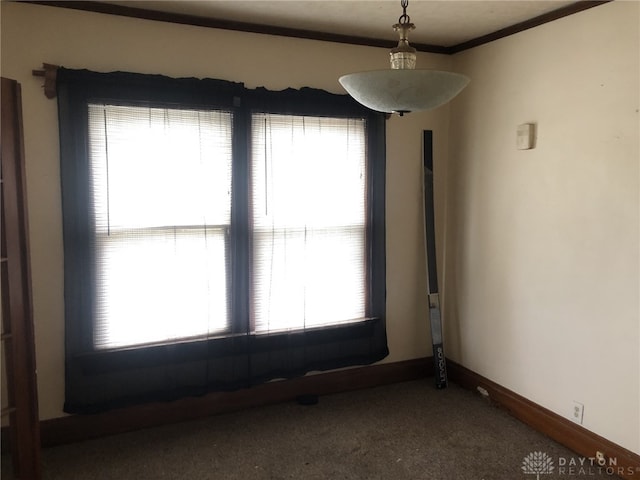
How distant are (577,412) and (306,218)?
1.86 metres

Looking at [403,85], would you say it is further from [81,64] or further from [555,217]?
[81,64]

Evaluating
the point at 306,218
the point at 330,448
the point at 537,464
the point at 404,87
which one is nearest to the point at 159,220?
the point at 306,218

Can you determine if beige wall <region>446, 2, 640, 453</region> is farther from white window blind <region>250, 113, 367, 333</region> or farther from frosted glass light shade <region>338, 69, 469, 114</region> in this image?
frosted glass light shade <region>338, 69, 469, 114</region>

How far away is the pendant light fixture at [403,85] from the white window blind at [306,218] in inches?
59.2

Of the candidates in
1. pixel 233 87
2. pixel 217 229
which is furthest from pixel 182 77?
pixel 217 229

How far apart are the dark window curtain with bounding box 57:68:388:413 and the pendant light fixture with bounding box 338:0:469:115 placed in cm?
151

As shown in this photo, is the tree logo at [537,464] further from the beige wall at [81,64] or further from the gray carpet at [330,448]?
the beige wall at [81,64]

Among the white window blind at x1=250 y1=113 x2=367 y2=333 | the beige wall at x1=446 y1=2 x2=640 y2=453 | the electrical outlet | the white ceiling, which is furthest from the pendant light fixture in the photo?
the electrical outlet

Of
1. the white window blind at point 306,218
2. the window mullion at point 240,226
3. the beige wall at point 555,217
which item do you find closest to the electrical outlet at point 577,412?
the beige wall at point 555,217

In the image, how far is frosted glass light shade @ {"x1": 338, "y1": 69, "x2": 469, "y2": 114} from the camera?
1.40 meters

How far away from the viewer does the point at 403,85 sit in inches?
55.8

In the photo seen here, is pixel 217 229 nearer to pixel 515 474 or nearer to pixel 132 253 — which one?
pixel 132 253

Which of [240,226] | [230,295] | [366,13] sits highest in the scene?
[366,13]

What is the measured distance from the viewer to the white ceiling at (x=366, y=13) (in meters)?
2.57
